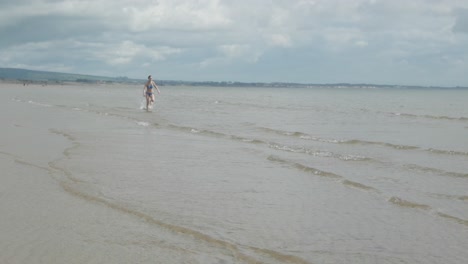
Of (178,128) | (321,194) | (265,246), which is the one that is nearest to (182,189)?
(321,194)

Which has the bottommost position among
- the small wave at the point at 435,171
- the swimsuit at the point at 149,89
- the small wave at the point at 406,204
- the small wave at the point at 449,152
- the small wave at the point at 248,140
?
the small wave at the point at 248,140

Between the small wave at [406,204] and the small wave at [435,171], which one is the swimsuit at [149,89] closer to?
the small wave at [435,171]

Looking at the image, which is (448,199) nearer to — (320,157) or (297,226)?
(297,226)

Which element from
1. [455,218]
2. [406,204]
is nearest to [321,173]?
[406,204]

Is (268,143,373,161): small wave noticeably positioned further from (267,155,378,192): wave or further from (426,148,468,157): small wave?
(426,148,468,157): small wave

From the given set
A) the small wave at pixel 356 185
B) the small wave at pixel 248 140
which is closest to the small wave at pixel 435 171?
the small wave at pixel 356 185

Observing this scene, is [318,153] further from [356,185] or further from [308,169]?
[356,185]

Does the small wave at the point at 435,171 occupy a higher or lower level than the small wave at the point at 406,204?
higher

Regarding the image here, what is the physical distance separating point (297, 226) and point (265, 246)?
1108 mm

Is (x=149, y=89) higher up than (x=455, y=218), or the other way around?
(x=149, y=89)

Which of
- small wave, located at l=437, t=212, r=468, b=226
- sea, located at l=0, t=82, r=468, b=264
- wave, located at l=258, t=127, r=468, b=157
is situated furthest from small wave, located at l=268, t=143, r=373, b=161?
small wave, located at l=437, t=212, r=468, b=226

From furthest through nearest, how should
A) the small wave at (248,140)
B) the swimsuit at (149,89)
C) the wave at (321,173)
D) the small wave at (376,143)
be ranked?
1. the swimsuit at (149,89)
2. the small wave at (248,140)
3. the small wave at (376,143)
4. the wave at (321,173)

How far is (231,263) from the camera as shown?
5.75 meters

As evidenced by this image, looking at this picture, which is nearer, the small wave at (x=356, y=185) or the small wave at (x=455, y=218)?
the small wave at (x=455, y=218)
